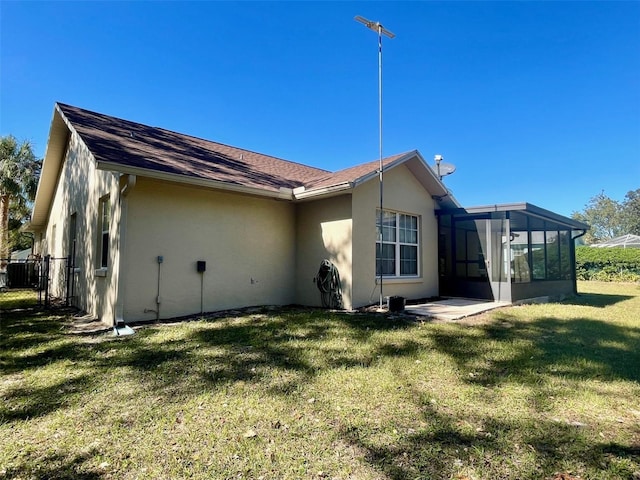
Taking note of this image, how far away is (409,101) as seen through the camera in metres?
14.5

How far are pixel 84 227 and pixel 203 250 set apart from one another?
147 inches

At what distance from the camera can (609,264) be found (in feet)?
A: 68.0

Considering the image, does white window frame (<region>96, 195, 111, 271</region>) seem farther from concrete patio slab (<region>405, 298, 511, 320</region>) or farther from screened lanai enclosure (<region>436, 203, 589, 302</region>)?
screened lanai enclosure (<region>436, 203, 589, 302</region>)

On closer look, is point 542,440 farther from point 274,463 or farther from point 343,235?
point 343,235

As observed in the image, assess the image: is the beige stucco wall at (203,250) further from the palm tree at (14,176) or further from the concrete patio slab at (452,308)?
the palm tree at (14,176)

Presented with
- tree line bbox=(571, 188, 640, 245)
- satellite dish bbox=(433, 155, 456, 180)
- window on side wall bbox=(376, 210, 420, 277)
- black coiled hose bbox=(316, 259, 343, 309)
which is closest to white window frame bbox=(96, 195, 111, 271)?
black coiled hose bbox=(316, 259, 343, 309)

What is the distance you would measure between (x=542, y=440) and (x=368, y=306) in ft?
18.7

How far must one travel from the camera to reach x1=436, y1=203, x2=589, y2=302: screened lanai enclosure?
952cm

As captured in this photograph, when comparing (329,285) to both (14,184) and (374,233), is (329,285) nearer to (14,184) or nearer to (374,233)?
(374,233)

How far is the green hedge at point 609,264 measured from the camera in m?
19.8

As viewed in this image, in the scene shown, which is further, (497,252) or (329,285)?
(497,252)

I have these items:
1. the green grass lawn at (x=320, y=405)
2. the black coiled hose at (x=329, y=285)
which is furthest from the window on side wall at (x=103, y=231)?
the black coiled hose at (x=329, y=285)

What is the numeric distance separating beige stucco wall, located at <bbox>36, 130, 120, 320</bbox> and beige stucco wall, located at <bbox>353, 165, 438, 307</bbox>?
499cm

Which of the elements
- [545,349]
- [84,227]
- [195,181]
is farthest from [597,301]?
[84,227]
